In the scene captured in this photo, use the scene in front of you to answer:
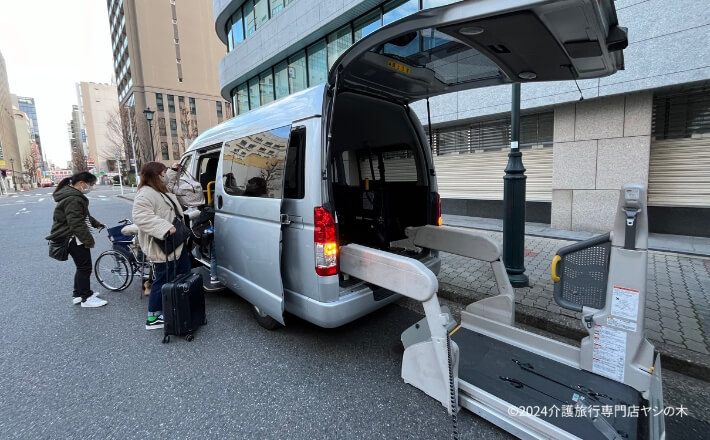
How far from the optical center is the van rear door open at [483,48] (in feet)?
6.04

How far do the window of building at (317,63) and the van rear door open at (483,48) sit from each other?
9097 mm

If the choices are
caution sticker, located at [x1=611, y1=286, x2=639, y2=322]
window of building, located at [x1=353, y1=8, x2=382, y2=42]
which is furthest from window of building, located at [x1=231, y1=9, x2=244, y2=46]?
caution sticker, located at [x1=611, y1=286, x2=639, y2=322]

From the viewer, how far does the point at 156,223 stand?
140 inches

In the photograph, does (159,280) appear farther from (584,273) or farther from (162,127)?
(162,127)

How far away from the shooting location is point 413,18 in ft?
6.27

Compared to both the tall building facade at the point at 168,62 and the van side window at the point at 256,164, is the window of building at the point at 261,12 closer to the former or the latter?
the van side window at the point at 256,164

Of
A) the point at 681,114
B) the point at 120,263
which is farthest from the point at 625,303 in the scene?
the point at 681,114

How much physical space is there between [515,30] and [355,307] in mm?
2341

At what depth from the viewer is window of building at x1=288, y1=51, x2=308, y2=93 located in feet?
41.1

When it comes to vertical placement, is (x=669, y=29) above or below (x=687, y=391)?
above

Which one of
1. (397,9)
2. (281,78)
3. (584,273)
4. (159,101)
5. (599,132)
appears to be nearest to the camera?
(584,273)

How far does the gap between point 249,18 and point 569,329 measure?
16774 millimetres

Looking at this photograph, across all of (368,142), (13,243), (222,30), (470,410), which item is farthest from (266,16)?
(470,410)

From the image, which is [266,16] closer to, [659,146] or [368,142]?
[368,142]
